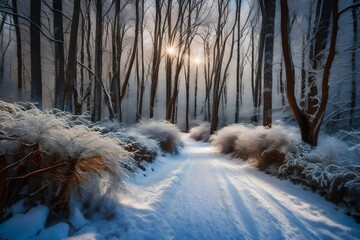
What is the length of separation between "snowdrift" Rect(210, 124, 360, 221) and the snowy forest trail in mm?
240

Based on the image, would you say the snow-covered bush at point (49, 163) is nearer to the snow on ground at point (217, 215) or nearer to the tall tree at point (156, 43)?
the snow on ground at point (217, 215)

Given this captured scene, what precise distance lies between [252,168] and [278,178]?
1340 mm

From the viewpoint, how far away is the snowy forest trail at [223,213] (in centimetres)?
260

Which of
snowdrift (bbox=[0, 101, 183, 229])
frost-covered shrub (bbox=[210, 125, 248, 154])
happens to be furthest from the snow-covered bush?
frost-covered shrub (bbox=[210, 125, 248, 154])

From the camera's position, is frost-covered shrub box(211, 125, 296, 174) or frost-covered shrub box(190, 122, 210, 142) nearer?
frost-covered shrub box(211, 125, 296, 174)

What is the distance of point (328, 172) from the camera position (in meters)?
4.06

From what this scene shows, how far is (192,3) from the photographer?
51.9 ft

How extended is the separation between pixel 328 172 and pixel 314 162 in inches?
29.5

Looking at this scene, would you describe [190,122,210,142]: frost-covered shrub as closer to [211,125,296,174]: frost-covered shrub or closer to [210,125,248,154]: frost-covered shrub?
[210,125,248,154]: frost-covered shrub

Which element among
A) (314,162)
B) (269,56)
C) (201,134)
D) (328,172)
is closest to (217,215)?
(328,172)

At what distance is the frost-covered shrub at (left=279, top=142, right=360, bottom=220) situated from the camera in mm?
3500

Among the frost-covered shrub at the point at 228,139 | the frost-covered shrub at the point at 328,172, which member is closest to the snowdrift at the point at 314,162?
the frost-covered shrub at the point at 328,172

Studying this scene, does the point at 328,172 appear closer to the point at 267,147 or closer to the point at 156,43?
the point at 267,147

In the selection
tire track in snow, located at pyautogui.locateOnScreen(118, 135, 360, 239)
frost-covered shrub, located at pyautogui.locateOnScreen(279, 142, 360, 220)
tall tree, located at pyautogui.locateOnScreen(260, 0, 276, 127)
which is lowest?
tire track in snow, located at pyautogui.locateOnScreen(118, 135, 360, 239)
